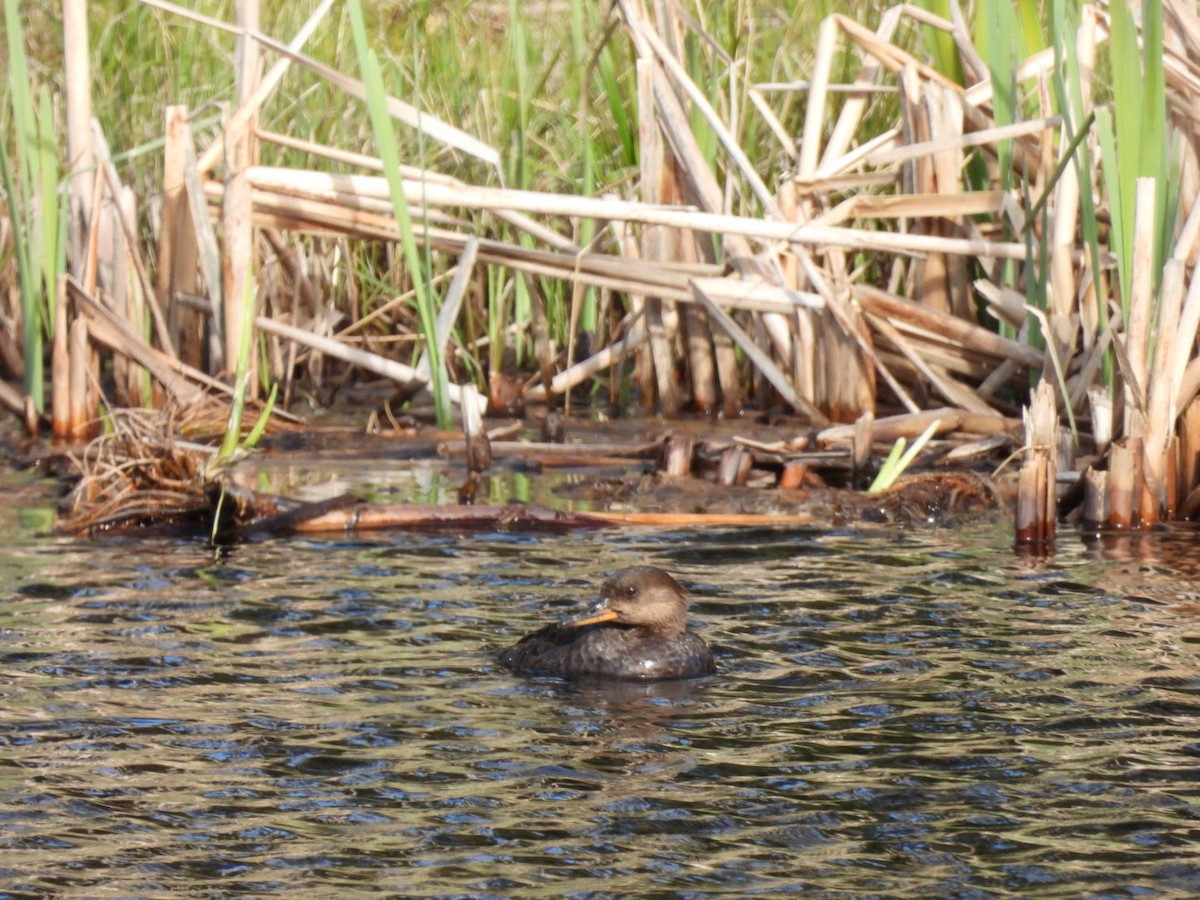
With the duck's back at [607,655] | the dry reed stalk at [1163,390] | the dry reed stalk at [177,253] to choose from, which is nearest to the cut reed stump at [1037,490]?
the dry reed stalk at [1163,390]

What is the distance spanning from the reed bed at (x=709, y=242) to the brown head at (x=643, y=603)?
6.77 feet

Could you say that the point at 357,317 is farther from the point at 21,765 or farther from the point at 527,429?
the point at 21,765

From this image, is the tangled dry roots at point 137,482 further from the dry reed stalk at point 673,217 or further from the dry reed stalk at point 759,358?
the dry reed stalk at point 759,358

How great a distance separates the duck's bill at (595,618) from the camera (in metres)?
5.51

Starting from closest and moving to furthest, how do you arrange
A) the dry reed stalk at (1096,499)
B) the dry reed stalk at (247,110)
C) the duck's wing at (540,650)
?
the duck's wing at (540,650) → the dry reed stalk at (1096,499) → the dry reed stalk at (247,110)

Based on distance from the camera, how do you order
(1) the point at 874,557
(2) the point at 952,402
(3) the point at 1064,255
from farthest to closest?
(2) the point at 952,402
(3) the point at 1064,255
(1) the point at 874,557

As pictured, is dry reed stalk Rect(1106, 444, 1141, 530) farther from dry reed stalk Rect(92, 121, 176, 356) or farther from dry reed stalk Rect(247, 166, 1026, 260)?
dry reed stalk Rect(92, 121, 176, 356)

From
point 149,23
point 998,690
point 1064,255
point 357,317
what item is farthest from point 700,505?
point 149,23

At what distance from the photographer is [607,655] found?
5500 millimetres

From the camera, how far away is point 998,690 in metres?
5.07

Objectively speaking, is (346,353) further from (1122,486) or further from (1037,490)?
(1122,486)

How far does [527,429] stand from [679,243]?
4.19 feet

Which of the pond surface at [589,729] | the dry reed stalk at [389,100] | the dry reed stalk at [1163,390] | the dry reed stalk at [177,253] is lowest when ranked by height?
the pond surface at [589,729]

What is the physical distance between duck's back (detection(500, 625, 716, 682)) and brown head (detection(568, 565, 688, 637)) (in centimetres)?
5
